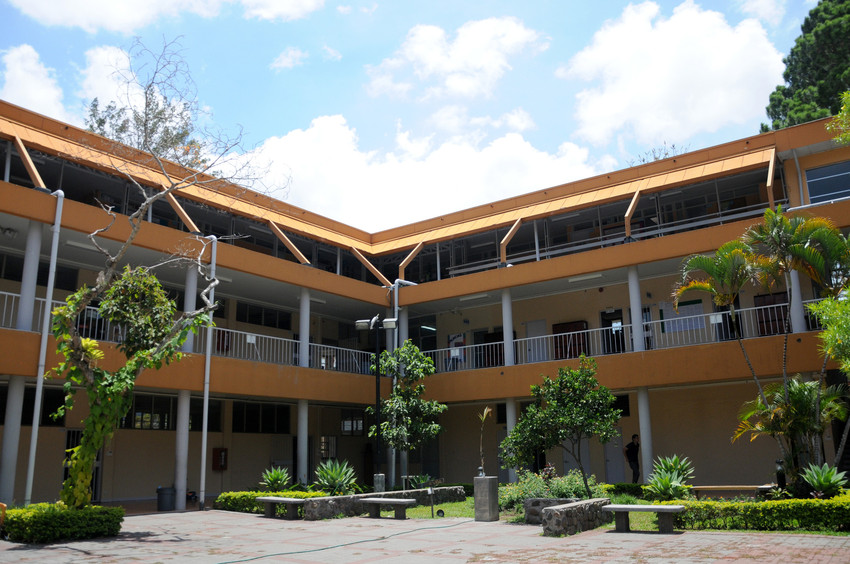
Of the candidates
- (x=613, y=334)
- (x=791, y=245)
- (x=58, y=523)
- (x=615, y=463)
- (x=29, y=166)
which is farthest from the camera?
(x=613, y=334)

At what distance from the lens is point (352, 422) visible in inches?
1073

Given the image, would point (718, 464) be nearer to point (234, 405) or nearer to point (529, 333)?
point (529, 333)

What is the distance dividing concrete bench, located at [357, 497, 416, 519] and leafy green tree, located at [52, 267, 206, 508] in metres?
5.34

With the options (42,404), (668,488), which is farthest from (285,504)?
(668,488)

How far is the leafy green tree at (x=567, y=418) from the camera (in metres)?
14.4

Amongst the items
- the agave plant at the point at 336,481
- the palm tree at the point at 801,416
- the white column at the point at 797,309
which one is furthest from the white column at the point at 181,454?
the white column at the point at 797,309

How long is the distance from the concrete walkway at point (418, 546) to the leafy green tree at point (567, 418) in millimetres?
2127

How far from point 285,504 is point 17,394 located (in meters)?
6.18

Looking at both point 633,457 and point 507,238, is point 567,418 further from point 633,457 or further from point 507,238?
point 507,238

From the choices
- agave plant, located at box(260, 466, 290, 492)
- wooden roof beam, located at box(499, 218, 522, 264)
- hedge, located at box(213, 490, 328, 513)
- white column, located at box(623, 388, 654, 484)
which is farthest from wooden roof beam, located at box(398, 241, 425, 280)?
hedge, located at box(213, 490, 328, 513)

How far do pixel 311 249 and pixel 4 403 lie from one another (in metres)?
11.7

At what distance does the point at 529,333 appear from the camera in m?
24.4

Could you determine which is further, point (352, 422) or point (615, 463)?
point (352, 422)

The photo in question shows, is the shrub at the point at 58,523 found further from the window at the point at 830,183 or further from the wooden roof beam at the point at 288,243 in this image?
the window at the point at 830,183
